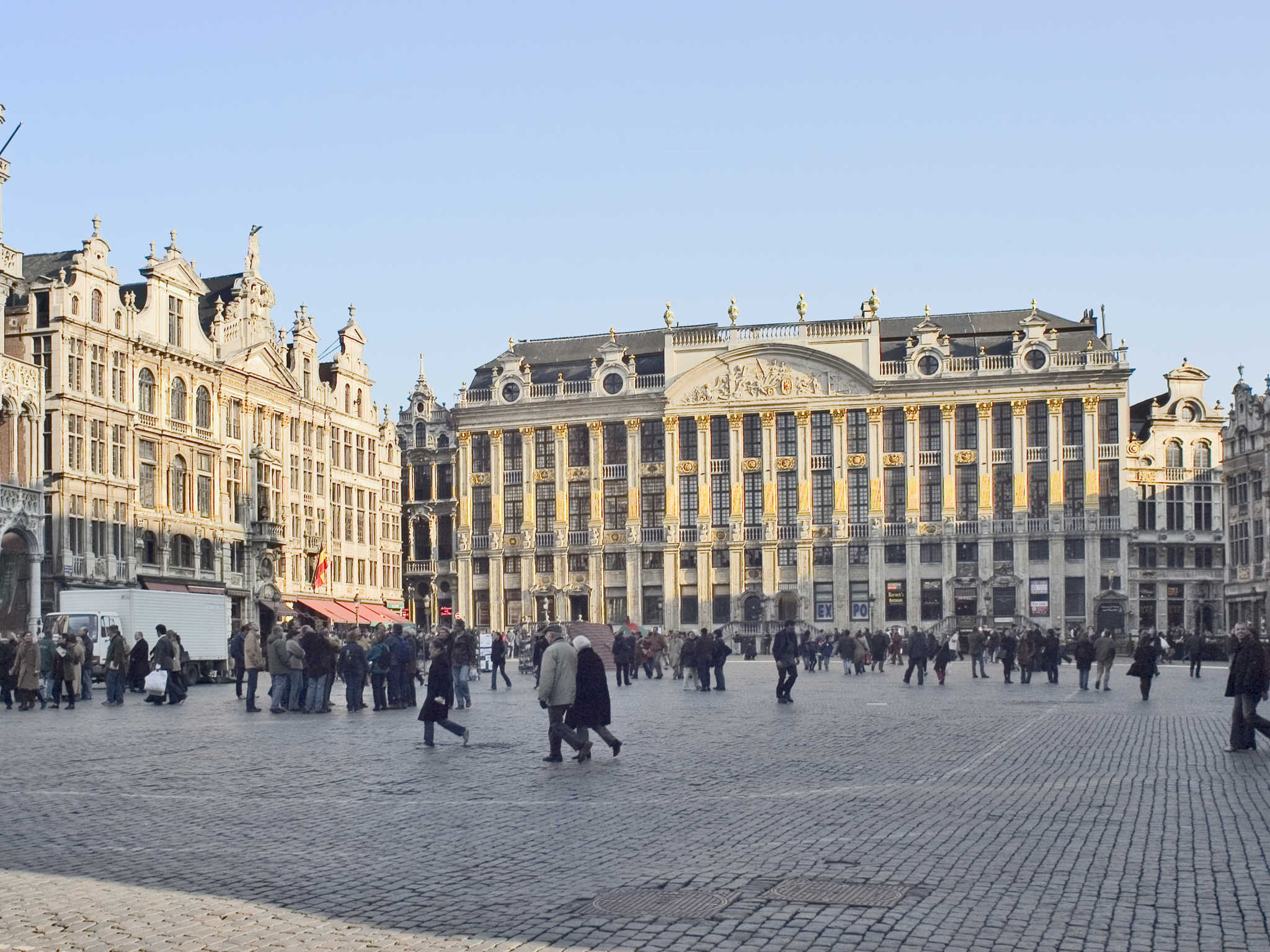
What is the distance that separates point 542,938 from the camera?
9.18 m

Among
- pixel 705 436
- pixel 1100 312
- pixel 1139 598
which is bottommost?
pixel 1139 598

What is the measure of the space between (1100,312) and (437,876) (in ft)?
316

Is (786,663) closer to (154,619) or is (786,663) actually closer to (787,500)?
(154,619)

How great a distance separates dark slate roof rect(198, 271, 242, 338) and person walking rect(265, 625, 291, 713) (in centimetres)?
3917

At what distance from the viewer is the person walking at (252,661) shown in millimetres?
31219

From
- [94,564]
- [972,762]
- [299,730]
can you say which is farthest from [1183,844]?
[94,564]

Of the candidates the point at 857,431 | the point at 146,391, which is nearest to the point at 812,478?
the point at 857,431

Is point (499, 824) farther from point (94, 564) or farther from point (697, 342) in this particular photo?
point (697, 342)

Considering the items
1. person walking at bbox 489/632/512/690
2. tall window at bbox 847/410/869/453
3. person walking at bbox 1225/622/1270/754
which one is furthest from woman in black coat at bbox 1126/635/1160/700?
tall window at bbox 847/410/869/453

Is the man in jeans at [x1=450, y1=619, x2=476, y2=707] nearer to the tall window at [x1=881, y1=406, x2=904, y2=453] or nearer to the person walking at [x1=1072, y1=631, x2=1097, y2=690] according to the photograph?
the person walking at [x1=1072, y1=631, x2=1097, y2=690]

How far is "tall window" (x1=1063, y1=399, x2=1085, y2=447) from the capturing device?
298 ft

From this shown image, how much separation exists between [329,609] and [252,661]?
42268 millimetres

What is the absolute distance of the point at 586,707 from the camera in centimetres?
1958

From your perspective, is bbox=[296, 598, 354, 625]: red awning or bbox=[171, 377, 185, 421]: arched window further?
bbox=[296, 598, 354, 625]: red awning
